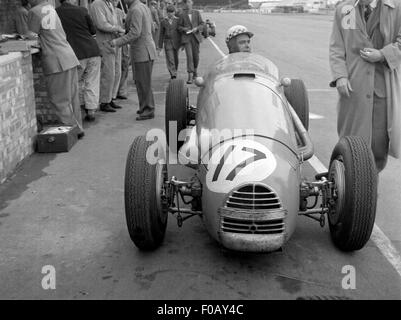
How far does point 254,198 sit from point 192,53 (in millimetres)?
9141

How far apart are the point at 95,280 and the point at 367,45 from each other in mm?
2895

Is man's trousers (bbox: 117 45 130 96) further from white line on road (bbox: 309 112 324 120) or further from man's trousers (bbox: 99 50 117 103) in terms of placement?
white line on road (bbox: 309 112 324 120)

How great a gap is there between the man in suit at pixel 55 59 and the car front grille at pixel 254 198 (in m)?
4.14

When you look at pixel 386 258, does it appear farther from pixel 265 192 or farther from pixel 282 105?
pixel 282 105

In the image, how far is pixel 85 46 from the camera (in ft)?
25.3

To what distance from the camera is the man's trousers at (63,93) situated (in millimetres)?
6871

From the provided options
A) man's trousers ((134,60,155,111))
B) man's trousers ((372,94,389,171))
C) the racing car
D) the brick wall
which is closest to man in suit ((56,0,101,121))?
man's trousers ((134,60,155,111))

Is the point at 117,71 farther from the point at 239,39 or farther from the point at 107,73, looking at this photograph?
the point at 239,39

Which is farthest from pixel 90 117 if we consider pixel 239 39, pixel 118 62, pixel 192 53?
pixel 192 53

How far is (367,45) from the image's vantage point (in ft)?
14.6

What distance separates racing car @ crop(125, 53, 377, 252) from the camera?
11.2 feet

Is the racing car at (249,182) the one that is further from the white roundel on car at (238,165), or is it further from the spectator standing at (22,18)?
the spectator standing at (22,18)
